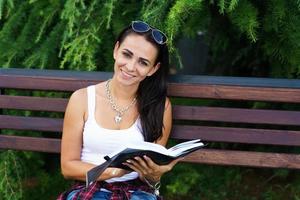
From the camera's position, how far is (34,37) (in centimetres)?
360

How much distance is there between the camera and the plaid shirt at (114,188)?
8.87 ft

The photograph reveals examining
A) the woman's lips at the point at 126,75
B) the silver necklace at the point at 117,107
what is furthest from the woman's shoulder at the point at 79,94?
the woman's lips at the point at 126,75

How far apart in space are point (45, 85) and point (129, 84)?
566mm

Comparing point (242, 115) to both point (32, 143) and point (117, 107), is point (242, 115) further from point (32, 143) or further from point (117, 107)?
point (32, 143)

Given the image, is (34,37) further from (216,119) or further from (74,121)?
(216,119)

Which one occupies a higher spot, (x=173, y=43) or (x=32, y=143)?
(x=173, y=43)

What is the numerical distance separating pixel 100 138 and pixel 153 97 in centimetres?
34

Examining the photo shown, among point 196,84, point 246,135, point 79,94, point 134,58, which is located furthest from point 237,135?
point 79,94

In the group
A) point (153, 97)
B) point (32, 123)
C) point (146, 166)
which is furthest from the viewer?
point (32, 123)

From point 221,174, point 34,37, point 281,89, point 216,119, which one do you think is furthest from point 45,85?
point 221,174

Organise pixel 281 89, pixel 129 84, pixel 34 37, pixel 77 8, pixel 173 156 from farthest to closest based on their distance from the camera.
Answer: pixel 34 37, pixel 77 8, pixel 281 89, pixel 129 84, pixel 173 156

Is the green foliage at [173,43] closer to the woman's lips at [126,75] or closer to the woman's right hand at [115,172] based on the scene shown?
the woman's lips at [126,75]

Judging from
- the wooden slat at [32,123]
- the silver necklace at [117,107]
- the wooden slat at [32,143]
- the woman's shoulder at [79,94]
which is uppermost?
the woman's shoulder at [79,94]

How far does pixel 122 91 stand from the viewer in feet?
9.34
